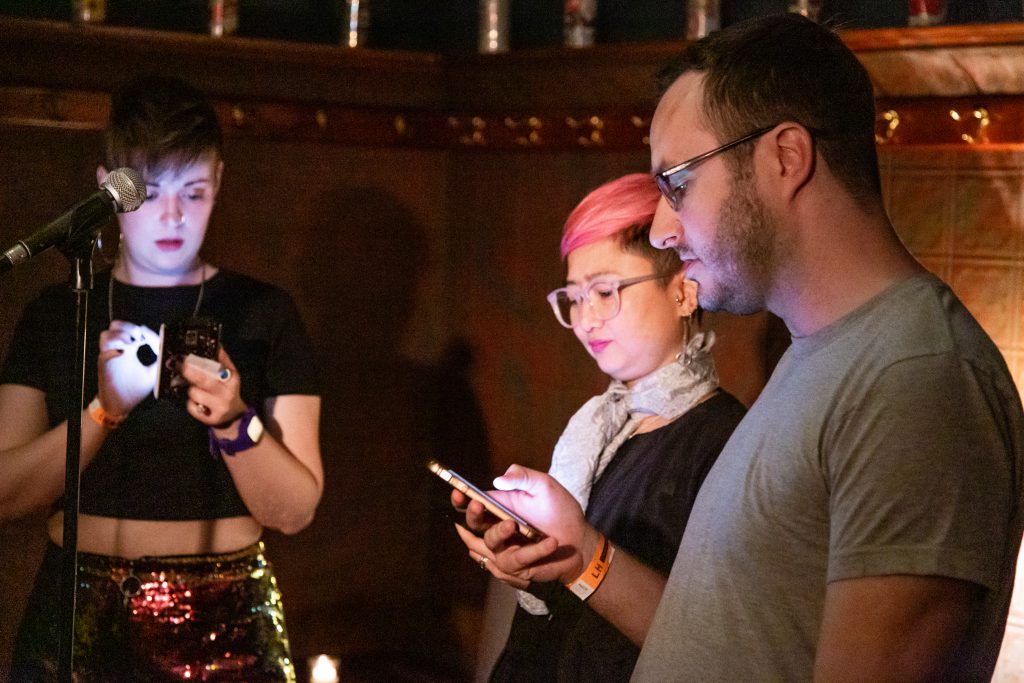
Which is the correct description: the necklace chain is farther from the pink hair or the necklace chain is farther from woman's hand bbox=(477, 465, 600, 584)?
woman's hand bbox=(477, 465, 600, 584)

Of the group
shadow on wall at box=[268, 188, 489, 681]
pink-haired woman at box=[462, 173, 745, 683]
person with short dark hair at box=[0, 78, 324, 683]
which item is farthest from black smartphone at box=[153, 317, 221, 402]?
shadow on wall at box=[268, 188, 489, 681]

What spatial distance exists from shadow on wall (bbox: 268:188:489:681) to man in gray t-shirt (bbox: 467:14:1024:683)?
246 centimetres

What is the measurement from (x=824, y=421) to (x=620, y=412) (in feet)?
2.74

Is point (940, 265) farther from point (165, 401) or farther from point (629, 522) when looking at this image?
point (165, 401)

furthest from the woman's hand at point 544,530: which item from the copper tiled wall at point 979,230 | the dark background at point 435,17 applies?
the dark background at point 435,17

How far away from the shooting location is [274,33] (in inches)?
148

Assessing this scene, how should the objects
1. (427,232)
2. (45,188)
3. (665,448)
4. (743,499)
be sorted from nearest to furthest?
(743,499) < (665,448) < (45,188) < (427,232)

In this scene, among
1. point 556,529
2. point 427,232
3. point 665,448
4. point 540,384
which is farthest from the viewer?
point 427,232

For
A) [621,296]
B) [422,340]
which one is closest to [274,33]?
[422,340]

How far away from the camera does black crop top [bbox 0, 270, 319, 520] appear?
7.69 feet

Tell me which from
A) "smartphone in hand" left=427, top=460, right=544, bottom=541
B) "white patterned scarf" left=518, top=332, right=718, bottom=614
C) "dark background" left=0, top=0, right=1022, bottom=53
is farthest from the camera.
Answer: "dark background" left=0, top=0, right=1022, bottom=53

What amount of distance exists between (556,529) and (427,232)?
2.44 m

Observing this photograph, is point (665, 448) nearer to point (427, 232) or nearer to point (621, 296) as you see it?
point (621, 296)

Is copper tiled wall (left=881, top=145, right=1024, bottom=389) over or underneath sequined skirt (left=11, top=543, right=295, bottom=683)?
over
